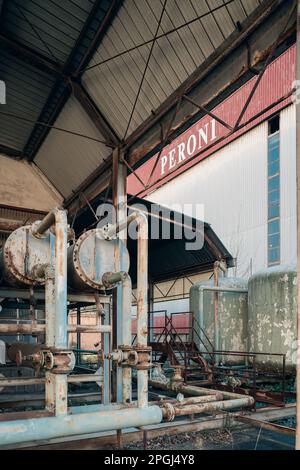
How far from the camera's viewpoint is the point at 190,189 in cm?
2964

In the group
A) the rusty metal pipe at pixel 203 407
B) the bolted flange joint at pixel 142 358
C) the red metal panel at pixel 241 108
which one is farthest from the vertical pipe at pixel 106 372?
the red metal panel at pixel 241 108

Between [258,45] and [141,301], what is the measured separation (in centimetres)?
469

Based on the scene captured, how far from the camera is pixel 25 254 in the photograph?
5926 millimetres

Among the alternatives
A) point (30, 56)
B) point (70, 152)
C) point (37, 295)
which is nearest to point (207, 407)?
point (37, 295)

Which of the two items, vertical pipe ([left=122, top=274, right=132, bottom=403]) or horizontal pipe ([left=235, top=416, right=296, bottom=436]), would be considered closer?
vertical pipe ([left=122, top=274, right=132, bottom=403])

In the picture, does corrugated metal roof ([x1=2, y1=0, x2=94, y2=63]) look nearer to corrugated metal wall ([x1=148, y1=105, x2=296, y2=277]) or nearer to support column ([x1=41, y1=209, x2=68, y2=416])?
support column ([x1=41, y1=209, x2=68, y2=416])

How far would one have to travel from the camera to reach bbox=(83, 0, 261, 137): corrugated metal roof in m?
7.27

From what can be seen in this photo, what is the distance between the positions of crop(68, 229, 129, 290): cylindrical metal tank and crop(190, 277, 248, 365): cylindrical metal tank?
7.29 m

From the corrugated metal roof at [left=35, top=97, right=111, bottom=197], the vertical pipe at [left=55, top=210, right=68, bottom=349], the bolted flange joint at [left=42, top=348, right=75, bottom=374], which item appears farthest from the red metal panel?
the bolted flange joint at [left=42, top=348, right=75, bottom=374]

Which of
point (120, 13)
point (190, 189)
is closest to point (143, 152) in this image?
point (120, 13)

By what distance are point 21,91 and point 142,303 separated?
31.2 ft

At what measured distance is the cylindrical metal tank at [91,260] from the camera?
232 inches

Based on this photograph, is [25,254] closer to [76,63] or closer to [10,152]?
[76,63]

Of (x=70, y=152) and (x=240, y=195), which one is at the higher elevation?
(x=240, y=195)
